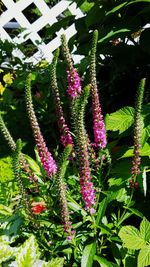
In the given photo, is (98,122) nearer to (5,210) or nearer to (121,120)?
(121,120)

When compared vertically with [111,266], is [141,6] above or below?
above

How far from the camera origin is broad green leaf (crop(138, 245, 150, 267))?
2072 mm

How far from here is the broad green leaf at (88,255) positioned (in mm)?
2141

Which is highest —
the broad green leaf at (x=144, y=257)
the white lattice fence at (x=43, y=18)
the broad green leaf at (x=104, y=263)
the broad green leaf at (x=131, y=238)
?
the white lattice fence at (x=43, y=18)

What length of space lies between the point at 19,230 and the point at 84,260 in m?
0.41

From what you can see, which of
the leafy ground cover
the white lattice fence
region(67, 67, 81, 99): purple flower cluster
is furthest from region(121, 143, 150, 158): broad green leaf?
the white lattice fence

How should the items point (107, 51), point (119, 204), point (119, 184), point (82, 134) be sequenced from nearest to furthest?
point (82, 134) → point (119, 184) → point (119, 204) → point (107, 51)

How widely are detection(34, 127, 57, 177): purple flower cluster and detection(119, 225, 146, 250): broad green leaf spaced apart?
461 millimetres

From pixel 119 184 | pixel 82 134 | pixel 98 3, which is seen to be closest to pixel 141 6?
pixel 98 3

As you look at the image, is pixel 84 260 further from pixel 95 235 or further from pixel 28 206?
pixel 28 206

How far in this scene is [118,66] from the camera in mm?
3354

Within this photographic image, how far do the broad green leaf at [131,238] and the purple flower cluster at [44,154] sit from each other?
1.51ft

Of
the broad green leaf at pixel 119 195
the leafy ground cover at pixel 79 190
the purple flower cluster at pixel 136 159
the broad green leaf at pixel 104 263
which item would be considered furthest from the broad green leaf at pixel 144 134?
the broad green leaf at pixel 104 263

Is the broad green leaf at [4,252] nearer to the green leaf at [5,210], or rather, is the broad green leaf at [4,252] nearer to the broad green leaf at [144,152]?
the broad green leaf at [144,152]
